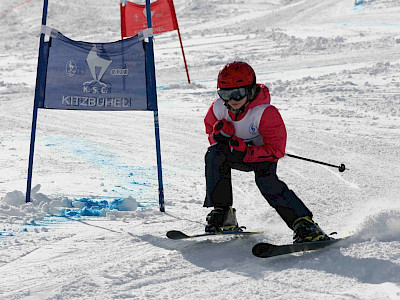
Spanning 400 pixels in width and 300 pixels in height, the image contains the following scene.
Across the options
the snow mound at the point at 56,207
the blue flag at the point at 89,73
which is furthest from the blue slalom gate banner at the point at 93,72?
the snow mound at the point at 56,207

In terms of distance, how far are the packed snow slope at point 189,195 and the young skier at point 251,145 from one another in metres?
0.32

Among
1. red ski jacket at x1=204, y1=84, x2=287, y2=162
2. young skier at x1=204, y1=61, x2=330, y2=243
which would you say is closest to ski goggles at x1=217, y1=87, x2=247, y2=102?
young skier at x1=204, y1=61, x2=330, y2=243

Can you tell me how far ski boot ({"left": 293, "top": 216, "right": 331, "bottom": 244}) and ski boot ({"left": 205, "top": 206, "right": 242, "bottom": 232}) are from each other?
1.66 ft

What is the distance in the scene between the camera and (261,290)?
324 centimetres

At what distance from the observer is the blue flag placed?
494 cm

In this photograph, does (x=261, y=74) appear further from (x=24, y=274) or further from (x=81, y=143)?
(x=24, y=274)

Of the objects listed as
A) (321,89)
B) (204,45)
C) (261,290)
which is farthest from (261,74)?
→ (261,290)

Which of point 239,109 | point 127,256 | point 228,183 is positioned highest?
point 239,109

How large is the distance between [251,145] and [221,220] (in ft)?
2.01

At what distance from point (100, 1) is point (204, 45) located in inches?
665

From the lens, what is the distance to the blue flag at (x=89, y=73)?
4941 millimetres

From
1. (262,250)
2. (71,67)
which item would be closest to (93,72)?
(71,67)

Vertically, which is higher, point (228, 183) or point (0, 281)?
point (228, 183)

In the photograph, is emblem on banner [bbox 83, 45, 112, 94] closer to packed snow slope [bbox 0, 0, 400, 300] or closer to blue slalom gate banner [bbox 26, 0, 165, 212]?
blue slalom gate banner [bbox 26, 0, 165, 212]
